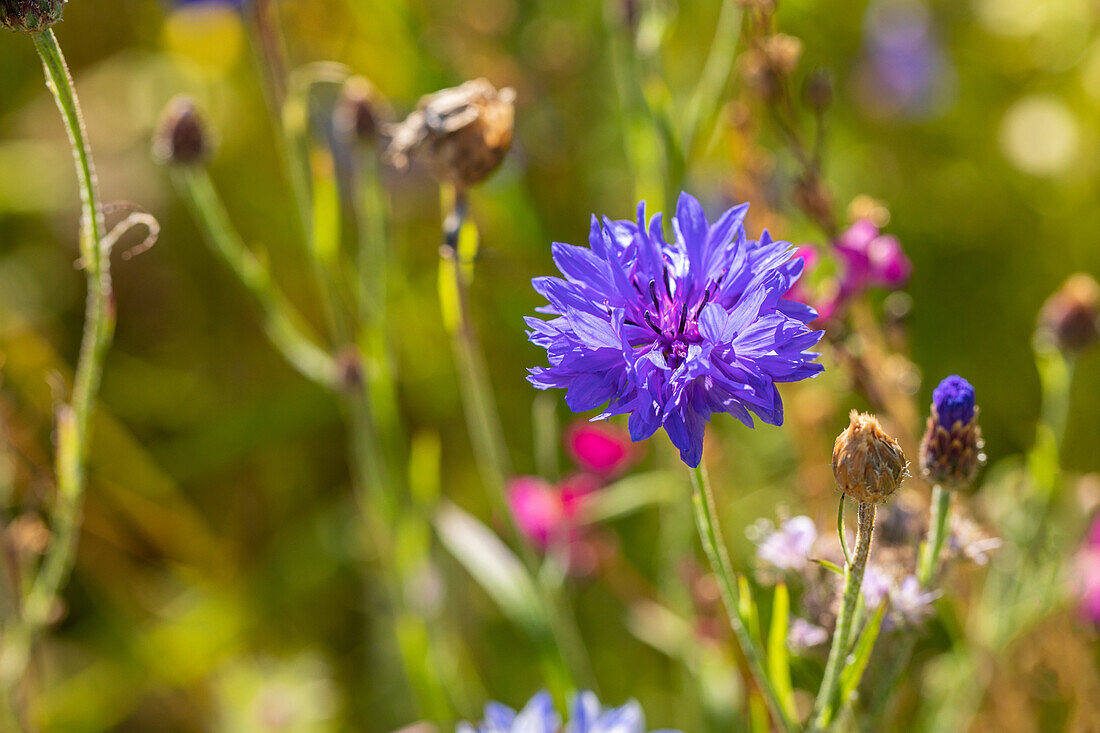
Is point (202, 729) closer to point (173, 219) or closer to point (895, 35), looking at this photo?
point (173, 219)

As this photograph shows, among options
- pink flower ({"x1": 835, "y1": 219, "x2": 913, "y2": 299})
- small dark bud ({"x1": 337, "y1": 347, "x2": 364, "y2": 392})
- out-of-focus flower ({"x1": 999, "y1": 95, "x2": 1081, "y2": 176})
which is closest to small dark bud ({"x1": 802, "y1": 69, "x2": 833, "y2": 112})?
pink flower ({"x1": 835, "y1": 219, "x2": 913, "y2": 299})

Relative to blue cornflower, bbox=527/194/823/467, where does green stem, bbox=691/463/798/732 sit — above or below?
below

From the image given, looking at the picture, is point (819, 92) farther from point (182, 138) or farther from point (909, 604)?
point (182, 138)

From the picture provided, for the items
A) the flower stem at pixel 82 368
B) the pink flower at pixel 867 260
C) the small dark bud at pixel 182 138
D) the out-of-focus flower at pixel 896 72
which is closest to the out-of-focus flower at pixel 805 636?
the pink flower at pixel 867 260

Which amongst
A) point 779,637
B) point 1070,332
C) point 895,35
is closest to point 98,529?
point 779,637

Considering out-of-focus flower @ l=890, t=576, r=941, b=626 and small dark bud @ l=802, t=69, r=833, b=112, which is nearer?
out-of-focus flower @ l=890, t=576, r=941, b=626

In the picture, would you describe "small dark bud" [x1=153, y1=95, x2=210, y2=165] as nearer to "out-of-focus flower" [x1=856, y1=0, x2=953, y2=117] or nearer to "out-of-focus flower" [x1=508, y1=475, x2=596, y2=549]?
"out-of-focus flower" [x1=508, y1=475, x2=596, y2=549]

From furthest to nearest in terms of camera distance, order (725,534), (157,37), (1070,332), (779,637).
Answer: (157,37) < (725,534) < (1070,332) < (779,637)
